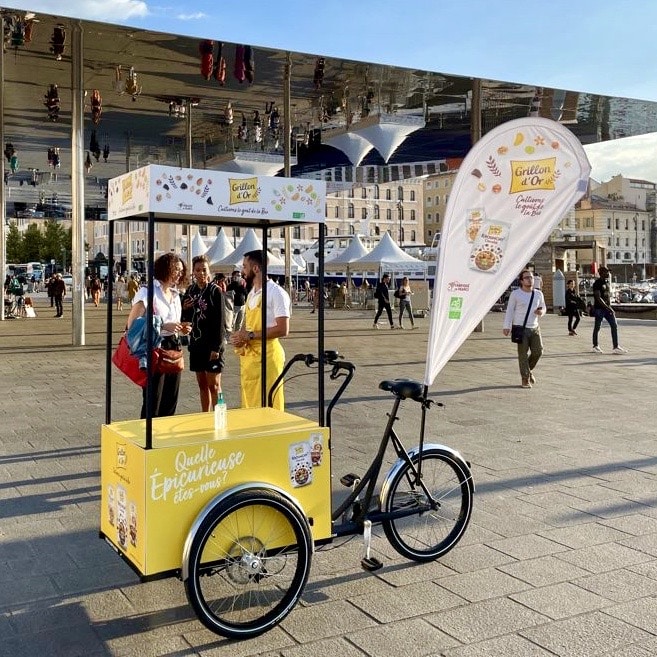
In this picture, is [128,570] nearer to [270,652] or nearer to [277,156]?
[270,652]

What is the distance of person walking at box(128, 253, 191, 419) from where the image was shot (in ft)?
19.5

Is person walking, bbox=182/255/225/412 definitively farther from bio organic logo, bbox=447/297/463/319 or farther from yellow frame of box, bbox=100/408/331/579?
bio organic logo, bbox=447/297/463/319

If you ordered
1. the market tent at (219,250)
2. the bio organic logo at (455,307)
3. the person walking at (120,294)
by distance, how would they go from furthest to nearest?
the market tent at (219,250)
the person walking at (120,294)
the bio organic logo at (455,307)

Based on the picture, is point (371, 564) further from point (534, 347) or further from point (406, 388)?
point (534, 347)

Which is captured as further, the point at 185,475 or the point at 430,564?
the point at 430,564

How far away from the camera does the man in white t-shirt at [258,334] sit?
19.6 ft

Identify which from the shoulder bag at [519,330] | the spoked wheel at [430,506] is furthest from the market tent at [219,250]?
the spoked wheel at [430,506]

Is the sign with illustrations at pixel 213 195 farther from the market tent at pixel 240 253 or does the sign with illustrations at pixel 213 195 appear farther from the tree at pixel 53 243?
the tree at pixel 53 243

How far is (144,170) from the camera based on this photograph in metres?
3.61

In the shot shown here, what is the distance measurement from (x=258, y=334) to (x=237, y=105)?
65.0 feet

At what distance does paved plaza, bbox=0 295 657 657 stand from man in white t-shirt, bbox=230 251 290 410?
946 mm

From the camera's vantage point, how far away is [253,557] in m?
3.70

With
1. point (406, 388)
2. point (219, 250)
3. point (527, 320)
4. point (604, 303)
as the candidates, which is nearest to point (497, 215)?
point (406, 388)

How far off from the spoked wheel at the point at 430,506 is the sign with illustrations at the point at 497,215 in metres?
0.56
